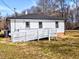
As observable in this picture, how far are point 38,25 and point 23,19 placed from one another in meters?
2.54

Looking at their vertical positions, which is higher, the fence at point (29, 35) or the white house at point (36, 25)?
the white house at point (36, 25)

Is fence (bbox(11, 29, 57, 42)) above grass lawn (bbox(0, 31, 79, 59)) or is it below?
above

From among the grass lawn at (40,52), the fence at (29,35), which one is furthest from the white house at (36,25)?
the grass lawn at (40,52)

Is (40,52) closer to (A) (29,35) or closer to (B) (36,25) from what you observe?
(A) (29,35)

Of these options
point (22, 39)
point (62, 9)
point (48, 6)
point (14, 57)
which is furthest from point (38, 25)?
point (48, 6)

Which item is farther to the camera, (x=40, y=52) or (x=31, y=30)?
(x=31, y=30)

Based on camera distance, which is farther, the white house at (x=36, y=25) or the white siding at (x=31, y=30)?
the white house at (x=36, y=25)

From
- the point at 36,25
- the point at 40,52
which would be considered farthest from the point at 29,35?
the point at 40,52

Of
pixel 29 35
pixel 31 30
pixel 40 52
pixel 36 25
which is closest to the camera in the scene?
pixel 40 52

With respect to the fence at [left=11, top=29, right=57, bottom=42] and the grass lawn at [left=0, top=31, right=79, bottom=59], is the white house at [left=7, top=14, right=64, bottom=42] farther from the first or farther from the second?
the grass lawn at [left=0, top=31, right=79, bottom=59]

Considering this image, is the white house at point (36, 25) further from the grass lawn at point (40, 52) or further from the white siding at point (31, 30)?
the grass lawn at point (40, 52)

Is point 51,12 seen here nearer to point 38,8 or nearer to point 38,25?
point 38,8

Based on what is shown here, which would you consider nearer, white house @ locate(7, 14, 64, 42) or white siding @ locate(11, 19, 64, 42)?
white siding @ locate(11, 19, 64, 42)

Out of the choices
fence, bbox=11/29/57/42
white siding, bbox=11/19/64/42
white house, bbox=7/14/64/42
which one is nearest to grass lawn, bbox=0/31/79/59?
fence, bbox=11/29/57/42
